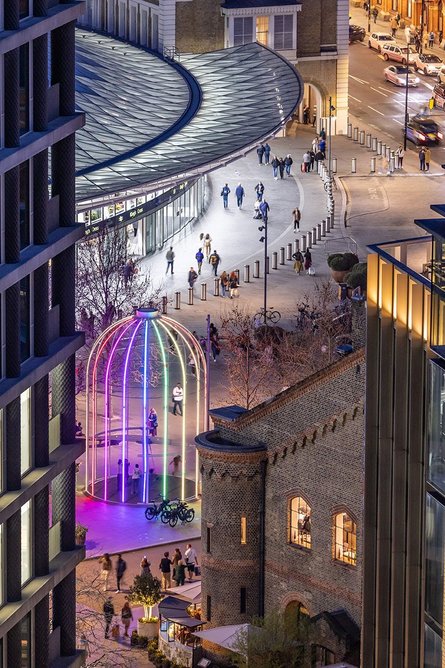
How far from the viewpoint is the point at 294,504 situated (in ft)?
260

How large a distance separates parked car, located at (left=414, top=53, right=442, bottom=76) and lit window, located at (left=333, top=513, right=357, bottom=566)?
358ft

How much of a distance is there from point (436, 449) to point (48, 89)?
33.8 feet

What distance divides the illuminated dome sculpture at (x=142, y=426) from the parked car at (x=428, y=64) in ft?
268

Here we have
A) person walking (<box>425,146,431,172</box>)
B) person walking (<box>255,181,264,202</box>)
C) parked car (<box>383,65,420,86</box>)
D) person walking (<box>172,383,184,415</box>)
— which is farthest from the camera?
parked car (<box>383,65,420,86</box>)

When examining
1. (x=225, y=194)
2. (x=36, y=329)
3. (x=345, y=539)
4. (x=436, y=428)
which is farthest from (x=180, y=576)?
(x=225, y=194)

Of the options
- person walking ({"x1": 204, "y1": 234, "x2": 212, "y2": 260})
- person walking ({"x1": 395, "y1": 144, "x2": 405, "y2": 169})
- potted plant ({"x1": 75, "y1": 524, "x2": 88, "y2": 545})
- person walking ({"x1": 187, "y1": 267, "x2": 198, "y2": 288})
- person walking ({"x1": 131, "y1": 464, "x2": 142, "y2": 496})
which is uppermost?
potted plant ({"x1": 75, "y1": 524, "x2": 88, "y2": 545})

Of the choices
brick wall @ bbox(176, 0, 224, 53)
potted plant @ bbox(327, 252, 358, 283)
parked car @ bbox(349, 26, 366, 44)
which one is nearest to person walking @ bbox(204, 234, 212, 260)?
potted plant @ bbox(327, 252, 358, 283)

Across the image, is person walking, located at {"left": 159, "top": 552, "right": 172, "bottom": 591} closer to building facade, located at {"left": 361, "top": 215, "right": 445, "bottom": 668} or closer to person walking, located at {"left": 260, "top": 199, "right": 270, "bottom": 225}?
building facade, located at {"left": 361, "top": 215, "right": 445, "bottom": 668}

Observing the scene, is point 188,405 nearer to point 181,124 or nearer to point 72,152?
Result: point 181,124

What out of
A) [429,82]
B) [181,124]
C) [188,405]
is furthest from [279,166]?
[188,405]

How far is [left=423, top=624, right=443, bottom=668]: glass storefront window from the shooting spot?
176 feet

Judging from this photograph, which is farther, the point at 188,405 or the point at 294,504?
the point at 188,405

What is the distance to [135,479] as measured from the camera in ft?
309

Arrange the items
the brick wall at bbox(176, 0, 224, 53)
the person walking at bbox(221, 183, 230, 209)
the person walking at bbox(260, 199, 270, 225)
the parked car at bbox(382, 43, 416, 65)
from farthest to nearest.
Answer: the parked car at bbox(382, 43, 416, 65) → the brick wall at bbox(176, 0, 224, 53) → the person walking at bbox(221, 183, 230, 209) → the person walking at bbox(260, 199, 270, 225)
